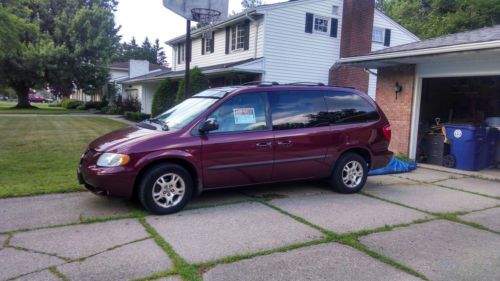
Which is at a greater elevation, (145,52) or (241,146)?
(145,52)

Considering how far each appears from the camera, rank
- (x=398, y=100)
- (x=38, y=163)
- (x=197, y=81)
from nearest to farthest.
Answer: (x=38, y=163) → (x=398, y=100) → (x=197, y=81)

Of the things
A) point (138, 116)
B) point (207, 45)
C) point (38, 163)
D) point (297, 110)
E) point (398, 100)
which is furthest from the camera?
point (138, 116)

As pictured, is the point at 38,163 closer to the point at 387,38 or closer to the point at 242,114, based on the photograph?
the point at 242,114

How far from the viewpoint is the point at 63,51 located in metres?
33.3

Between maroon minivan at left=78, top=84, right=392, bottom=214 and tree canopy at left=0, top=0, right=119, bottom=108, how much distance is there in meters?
30.7

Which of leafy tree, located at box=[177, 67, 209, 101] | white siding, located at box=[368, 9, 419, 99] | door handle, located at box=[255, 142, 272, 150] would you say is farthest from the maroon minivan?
white siding, located at box=[368, 9, 419, 99]

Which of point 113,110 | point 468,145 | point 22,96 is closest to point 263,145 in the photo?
point 468,145

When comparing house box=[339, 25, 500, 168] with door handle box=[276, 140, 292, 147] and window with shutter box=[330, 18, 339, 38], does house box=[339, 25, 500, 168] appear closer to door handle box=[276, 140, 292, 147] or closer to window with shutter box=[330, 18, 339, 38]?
door handle box=[276, 140, 292, 147]

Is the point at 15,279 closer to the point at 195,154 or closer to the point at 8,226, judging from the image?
the point at 8,226

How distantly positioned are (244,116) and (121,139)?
1.83m

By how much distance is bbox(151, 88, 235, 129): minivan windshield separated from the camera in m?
5.91

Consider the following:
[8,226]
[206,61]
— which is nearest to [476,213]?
[8,226]

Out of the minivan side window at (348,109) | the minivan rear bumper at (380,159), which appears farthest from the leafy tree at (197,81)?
the minivan rear bumper at (380,159)

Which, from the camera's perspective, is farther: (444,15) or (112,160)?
(444,15)
